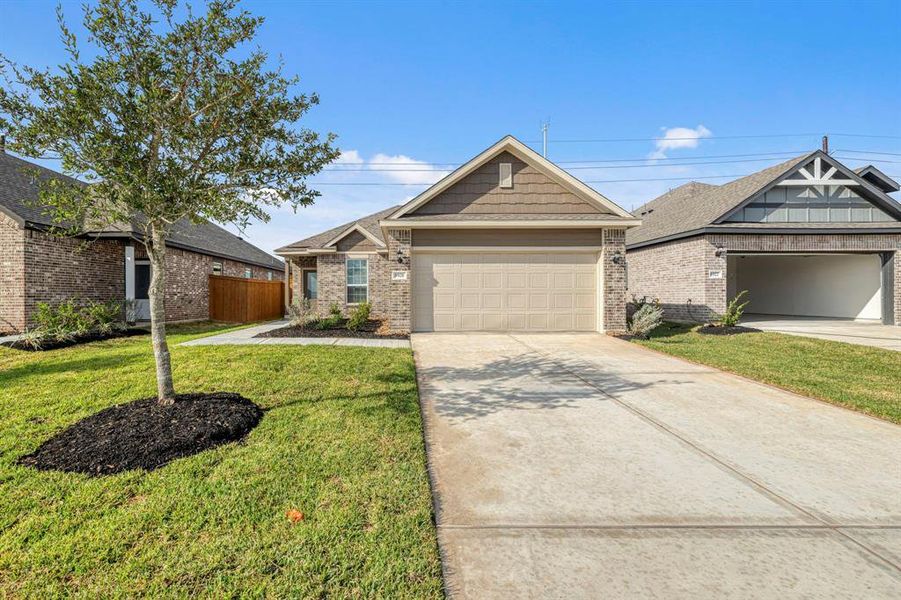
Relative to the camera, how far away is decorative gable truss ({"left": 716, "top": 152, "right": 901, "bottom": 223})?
526 inches

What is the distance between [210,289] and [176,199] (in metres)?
14.7

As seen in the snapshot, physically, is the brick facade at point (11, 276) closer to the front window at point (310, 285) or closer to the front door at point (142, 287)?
the front door at point (142, 287)

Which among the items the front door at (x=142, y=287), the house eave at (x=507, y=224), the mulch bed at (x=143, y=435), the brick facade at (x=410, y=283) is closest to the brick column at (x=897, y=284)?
the house eave at (x=507, y=224)

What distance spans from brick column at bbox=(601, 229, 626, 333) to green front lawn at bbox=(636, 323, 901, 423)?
3.46 ft

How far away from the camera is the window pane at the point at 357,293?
50.8ft

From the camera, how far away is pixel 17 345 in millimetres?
8391

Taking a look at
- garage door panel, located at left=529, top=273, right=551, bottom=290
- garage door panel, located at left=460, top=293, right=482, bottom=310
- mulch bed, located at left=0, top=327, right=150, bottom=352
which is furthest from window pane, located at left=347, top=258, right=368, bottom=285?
garage door panel, located at left=529, top=273, right=551, bottom=290

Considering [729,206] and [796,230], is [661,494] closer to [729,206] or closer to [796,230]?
[729,206]

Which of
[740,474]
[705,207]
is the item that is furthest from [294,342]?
[705,207]

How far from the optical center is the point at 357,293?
15.5m

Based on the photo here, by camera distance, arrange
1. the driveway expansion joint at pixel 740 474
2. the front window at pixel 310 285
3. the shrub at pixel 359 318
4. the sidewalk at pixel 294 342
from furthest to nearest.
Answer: the front window at pixel 310 285
the shrub at pixel 359 318
the sidewalk at pixel 294 342
the driveway expansion joint at pixel 740 474

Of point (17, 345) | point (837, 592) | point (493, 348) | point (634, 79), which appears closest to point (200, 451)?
point (837, 592)

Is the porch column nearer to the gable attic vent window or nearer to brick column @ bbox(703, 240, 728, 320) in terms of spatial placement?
the gable attic vent window

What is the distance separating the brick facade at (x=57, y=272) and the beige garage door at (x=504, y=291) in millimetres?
8160
